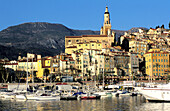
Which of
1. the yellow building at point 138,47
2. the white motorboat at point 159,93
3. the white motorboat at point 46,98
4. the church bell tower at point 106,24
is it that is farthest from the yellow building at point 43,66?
the white motorboat at point 159,93

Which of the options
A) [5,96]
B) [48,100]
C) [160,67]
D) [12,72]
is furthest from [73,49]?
[48,100]

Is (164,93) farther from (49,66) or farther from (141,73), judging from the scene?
(49,66)

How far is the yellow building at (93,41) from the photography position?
528 ft

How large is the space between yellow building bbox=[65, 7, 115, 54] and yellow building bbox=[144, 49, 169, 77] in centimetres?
2589

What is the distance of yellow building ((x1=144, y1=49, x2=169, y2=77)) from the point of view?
141625 millimetres

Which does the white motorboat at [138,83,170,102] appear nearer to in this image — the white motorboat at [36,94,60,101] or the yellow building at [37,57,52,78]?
the white motorboat at [36,94,60,101]

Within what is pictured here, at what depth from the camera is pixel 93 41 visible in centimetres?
16275

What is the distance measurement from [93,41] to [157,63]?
112ft

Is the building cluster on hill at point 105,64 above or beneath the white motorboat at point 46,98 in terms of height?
above

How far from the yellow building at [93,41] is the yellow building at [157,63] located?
25.9 m

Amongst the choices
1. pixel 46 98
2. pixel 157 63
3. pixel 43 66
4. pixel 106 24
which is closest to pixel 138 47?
pixel 157 63

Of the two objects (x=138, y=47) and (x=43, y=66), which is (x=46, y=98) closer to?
(x=43, y=66)

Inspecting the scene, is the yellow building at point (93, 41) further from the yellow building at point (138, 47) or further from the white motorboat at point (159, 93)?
the white motorboat at point (159, 93)

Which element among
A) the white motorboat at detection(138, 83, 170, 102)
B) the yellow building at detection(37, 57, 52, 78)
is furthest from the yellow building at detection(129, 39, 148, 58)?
the white motorboat at detection(138, 83, 170, 102)
